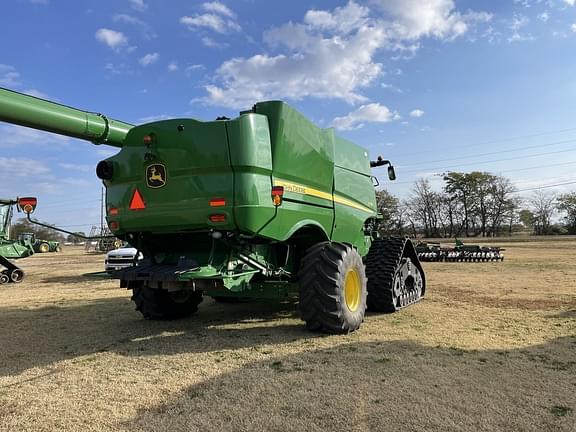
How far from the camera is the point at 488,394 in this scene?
3.87m

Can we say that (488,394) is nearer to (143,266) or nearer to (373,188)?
(143,266)

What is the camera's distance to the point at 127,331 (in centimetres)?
681

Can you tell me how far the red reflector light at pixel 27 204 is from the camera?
241 inches

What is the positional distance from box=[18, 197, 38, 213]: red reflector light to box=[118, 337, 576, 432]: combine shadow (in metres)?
3.50

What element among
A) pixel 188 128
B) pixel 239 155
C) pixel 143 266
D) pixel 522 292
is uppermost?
pixel 188 128

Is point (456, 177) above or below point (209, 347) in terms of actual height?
above

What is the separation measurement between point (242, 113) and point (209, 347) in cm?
291

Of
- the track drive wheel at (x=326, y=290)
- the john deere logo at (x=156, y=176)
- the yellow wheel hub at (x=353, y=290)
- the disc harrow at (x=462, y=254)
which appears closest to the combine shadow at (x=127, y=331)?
the track drive wheel at (x=326, y=290)

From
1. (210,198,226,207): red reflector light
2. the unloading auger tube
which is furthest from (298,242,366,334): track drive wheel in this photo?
the unloading auger tube

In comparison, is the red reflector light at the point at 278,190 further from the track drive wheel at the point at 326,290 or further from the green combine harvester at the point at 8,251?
the green combine harvester at the point at 8,251

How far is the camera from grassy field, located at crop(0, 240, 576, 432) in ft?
11.3

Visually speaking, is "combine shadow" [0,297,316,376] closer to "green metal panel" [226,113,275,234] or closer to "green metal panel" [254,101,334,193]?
"green metal panel" [226,113,275,234]

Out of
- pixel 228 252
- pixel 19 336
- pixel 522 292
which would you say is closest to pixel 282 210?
pixel 228 252

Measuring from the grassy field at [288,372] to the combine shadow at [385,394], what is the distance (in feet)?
0.05
